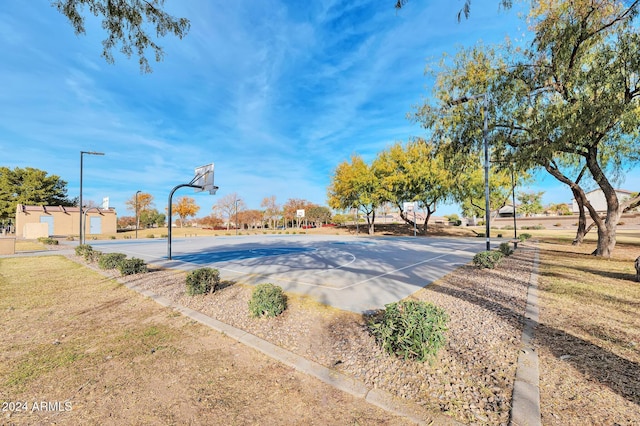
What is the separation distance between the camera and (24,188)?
38.9 m

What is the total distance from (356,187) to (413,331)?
31012mm

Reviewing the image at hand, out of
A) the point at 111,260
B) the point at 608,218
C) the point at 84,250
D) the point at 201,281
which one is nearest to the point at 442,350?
the point at 201,281

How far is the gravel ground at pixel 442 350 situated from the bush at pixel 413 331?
0.12 meters

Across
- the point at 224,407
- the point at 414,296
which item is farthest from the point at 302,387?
the point at 414,296

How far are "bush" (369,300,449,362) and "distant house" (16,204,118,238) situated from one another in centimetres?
3972

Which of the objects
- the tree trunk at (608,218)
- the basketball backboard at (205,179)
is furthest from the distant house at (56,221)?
the tree trunk at (608,218)

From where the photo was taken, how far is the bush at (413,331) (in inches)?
114

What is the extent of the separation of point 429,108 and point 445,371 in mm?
12659

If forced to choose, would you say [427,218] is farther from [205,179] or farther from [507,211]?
[507,211]

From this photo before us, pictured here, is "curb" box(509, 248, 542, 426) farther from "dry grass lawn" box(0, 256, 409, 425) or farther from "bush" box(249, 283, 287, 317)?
"bush" box(249, 283, 287, 317)

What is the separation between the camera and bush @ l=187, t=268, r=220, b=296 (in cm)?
561

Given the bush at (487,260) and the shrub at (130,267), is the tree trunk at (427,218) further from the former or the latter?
the shrub at (130,267)

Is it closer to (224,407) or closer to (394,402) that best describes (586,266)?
(394,402)

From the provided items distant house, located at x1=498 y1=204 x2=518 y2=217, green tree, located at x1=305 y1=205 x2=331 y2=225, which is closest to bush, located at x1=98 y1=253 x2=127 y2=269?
green tree, located at x1=305 y1=205 x2=331 y2=225
